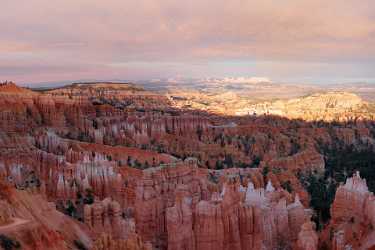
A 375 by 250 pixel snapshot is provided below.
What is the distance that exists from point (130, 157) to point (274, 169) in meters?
11.3

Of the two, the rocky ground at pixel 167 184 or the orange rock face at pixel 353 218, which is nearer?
the rocky ground at pixel 167 184

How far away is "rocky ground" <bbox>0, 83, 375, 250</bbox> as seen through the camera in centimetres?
2147

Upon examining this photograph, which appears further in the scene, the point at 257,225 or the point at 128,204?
the point at 128,204

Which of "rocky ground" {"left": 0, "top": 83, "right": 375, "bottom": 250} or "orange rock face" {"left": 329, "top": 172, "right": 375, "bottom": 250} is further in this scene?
"orange rock face" {"left": 329, "top": 172, "right": 375, "bottom": 250}

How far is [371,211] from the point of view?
24.6 meters

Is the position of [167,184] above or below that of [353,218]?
above

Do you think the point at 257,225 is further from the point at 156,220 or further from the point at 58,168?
the point at 58,168

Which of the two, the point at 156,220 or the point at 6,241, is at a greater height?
the point at 6,241

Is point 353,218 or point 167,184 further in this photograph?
point 167,184

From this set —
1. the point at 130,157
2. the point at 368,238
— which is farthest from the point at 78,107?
the point at 368,238

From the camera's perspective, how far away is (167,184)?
27500mm

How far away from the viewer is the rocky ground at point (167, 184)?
21.5m

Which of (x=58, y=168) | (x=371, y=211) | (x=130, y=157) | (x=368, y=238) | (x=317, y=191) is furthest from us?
(x=130, y=157)

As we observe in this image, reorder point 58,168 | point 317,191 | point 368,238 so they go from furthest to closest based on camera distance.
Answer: point 317,191 < point 58,168 < point 368,238
